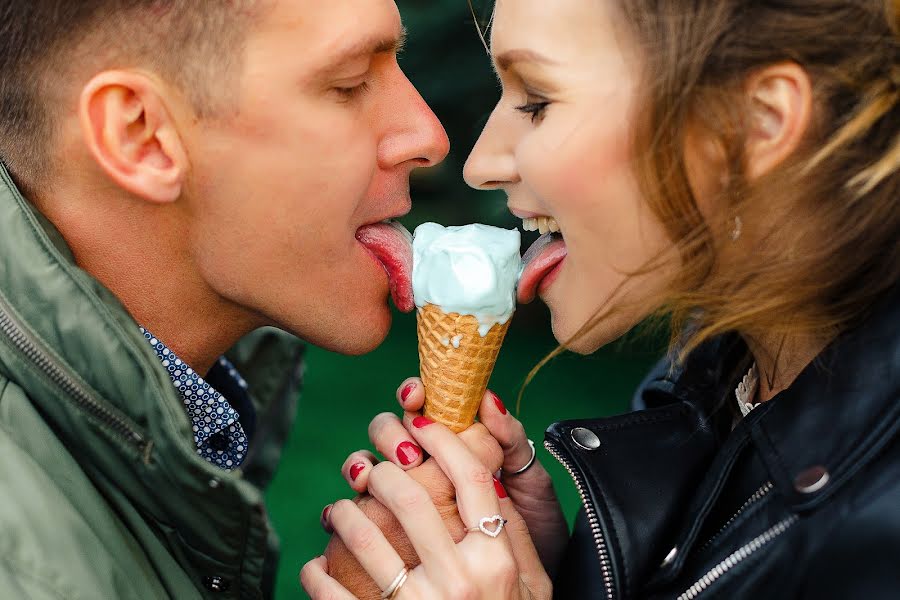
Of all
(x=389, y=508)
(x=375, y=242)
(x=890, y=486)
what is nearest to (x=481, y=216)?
(x=375, y=242)

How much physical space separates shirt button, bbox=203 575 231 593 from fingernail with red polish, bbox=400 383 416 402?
0.64m

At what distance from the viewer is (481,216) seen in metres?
4.70

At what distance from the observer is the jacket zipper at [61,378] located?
210 centimetres

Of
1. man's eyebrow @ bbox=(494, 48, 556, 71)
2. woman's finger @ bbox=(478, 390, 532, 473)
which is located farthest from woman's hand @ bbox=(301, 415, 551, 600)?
man's eyebrow @ bbox=(494, 48, 556, 71)

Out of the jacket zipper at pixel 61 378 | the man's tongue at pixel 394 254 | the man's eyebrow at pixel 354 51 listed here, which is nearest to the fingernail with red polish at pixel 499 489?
the man's tongue at pixel 394 254

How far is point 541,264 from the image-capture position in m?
2.47

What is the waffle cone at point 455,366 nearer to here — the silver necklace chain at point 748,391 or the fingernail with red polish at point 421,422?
the fingernail with red polish at point 421,422

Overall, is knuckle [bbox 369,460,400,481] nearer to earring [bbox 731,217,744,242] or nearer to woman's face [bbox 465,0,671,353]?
woman's face [bbox 465,0,671,353]

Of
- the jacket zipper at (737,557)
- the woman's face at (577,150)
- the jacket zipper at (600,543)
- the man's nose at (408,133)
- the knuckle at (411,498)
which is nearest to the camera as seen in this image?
the jacket zipper at (737,557)

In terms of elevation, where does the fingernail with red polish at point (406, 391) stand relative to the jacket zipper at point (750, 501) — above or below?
above

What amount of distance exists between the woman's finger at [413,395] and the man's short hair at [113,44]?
88 centimetres

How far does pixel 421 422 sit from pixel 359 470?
0.71ft

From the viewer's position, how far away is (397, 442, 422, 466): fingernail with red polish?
246 cm

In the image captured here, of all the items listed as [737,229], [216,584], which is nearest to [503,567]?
[216,584]
